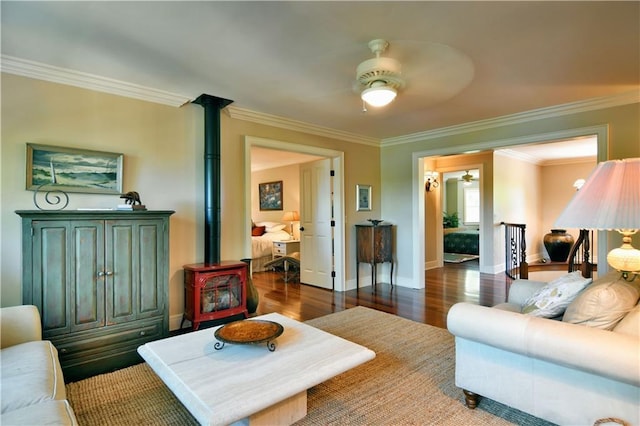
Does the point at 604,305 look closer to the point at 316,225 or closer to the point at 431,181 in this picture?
the point at 316,225

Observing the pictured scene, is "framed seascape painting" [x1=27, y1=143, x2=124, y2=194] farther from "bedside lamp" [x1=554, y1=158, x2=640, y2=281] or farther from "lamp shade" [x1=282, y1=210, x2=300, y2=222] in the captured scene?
"lamp shade" [x1=282, y1=210, x2=300, y2=222]

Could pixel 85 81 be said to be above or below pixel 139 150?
above

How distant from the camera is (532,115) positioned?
3.99 meters

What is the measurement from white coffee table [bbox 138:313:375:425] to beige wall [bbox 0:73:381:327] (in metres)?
1.56

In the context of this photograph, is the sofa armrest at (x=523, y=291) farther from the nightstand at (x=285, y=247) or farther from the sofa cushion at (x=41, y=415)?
the nightstand at (x=285, y=247)

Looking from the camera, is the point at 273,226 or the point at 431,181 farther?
the point at 273,226

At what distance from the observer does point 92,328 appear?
2494mm

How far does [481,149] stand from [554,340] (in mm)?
3488

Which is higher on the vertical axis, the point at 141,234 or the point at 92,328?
the point at 141,234

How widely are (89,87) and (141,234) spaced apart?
4.64 feet

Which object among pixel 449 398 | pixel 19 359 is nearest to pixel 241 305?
pixel 19 359

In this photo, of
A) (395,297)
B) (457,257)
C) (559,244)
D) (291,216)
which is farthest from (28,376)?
(559,244)

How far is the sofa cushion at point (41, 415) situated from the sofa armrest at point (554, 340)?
6.22ft

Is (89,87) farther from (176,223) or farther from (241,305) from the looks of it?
(241,305)
